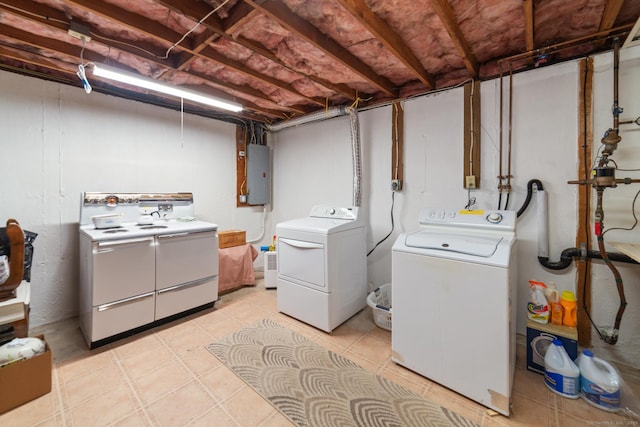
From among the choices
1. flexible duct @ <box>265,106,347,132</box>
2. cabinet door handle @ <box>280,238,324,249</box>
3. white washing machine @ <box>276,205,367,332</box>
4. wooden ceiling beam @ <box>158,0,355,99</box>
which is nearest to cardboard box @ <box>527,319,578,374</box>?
white washing machine @ <box>276,205,367,332</box>

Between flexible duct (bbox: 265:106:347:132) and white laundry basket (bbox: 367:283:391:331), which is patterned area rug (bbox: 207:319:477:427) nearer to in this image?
white laundry basket (bbox: 367:283:391:331)

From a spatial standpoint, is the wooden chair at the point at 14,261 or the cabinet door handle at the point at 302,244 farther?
the cabinet door handle at the point at 302,244

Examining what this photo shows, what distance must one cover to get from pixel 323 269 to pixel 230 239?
1651mm

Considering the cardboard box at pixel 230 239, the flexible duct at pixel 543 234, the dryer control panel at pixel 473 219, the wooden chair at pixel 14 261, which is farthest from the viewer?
the cardboard box at pixel 230 239

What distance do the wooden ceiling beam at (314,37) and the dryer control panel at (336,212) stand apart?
1.29 m

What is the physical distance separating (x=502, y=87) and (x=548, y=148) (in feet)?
2.14

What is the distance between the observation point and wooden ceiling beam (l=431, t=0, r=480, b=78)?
4.95ft

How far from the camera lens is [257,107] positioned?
132 inches

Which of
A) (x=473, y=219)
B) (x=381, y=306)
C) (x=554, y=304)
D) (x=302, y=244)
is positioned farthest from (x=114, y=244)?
(x=554, y=304)

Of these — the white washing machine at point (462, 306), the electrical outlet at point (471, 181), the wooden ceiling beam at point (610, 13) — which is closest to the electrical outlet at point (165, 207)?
the white washing machine at point (462, 306)

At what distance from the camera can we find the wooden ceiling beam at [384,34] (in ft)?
4.94

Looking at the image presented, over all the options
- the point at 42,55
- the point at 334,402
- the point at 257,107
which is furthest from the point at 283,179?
the point at 334,402

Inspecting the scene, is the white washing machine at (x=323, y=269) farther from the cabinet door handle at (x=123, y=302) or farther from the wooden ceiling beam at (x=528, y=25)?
the wooden ceiling beam at (x=528, y=25)

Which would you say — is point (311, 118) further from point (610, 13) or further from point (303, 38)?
point (610, 13)
